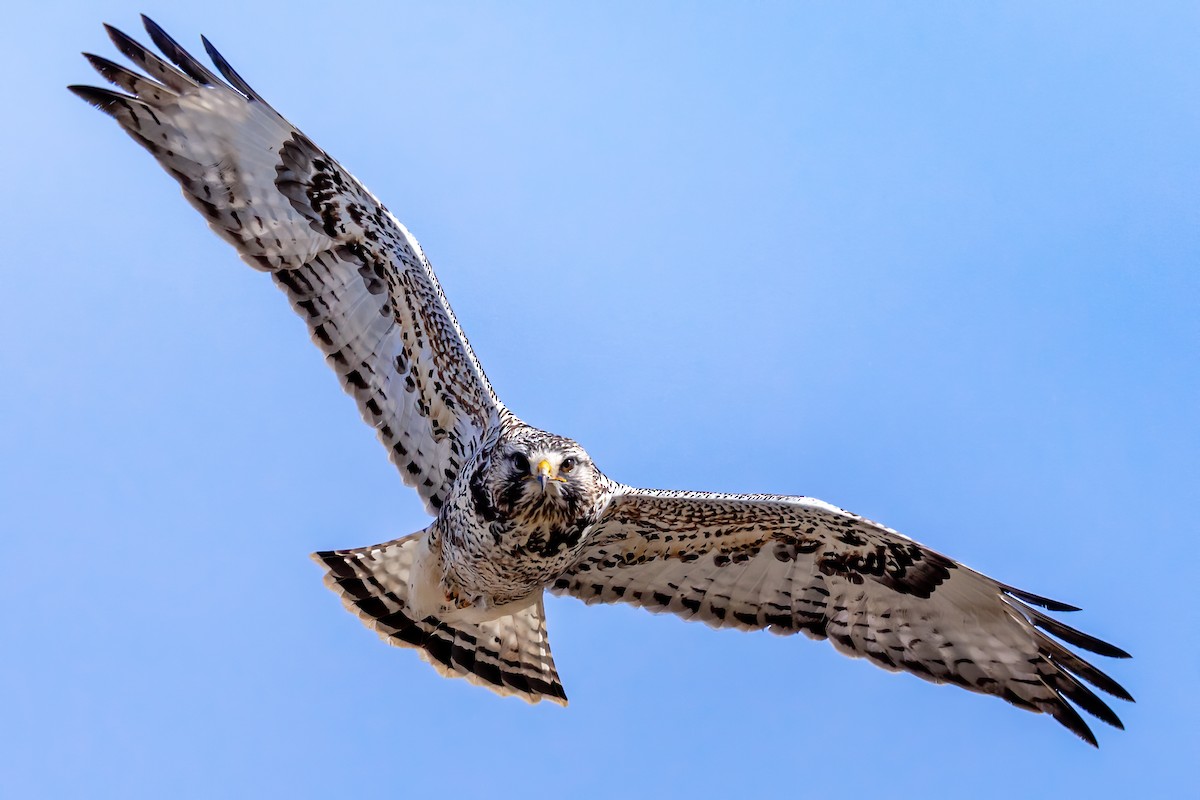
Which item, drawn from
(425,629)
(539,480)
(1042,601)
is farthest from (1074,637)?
(425,629)

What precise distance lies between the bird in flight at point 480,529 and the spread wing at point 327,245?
0.04ft

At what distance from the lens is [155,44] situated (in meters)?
6.86

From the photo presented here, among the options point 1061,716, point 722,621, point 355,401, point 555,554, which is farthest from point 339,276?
point 1061,716

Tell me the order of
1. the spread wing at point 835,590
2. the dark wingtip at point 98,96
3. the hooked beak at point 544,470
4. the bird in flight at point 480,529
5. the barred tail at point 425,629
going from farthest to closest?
the barred tail at point 425,629 → the spread wing at point 835,590 → the bird in flight at point 480,529 → the dark wingtip at point 98,96 → the hooked beak at point 544,470

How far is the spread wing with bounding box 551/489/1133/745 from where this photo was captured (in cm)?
706

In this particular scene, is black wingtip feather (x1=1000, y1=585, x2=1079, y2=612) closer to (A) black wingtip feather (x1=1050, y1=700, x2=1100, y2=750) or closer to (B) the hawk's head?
(A) black wingtip feather (x1=1050, y1=700, x2=1100, y2=750)

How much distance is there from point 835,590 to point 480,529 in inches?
96.4

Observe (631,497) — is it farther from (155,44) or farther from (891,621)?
(155,44)

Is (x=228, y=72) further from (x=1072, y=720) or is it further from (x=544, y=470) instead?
(x=1072, y=720)

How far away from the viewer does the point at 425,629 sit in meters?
7.63

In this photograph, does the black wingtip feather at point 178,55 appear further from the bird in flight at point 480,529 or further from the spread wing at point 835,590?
the spread wing at point 835,590

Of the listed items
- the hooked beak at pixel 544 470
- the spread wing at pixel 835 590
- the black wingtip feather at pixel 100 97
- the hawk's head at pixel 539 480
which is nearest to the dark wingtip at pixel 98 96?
the black wingtip feather at pixel 100 97

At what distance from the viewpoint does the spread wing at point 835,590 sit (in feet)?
23.2

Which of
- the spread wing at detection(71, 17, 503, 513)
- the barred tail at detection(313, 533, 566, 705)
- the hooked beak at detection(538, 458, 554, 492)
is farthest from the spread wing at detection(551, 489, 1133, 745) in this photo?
the spread wing at detection(71, 17, 503, 513)
